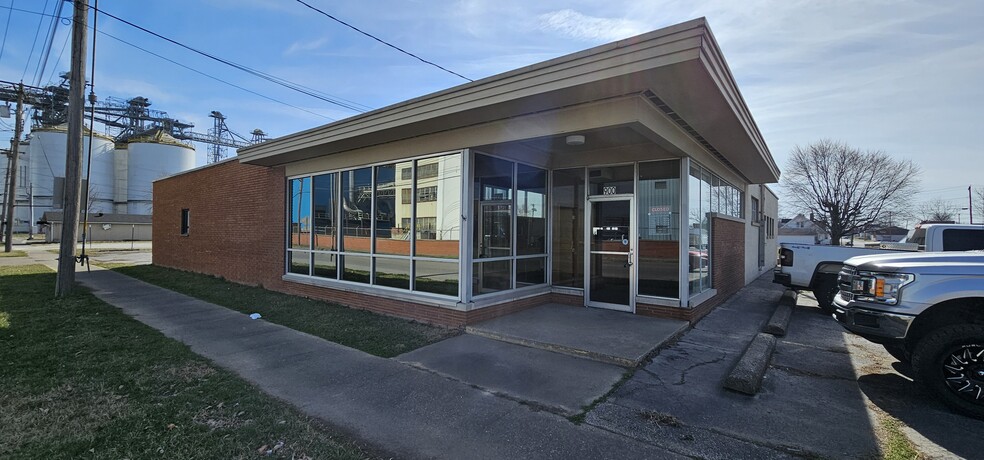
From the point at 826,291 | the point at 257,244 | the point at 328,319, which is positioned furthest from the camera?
the point at 257,244

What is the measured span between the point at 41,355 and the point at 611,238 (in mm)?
8540

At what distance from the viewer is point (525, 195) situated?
327 inches

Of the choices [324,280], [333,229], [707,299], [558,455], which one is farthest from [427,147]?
[707,299]

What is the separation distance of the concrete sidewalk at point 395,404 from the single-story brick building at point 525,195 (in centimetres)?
209

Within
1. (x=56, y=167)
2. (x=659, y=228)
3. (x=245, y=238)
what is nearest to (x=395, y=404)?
(x=659, y=228)

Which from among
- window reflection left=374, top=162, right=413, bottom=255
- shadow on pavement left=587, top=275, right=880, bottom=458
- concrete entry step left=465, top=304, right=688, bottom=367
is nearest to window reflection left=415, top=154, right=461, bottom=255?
window reflection left=374, top=162, right=413, bottom=255

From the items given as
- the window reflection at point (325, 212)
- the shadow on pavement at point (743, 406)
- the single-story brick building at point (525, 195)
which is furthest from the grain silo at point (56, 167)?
the shadow on pavement at point (743, 406)

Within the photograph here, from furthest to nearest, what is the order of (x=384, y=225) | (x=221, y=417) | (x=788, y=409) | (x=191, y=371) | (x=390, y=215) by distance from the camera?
(x=384, y=225), (x=390, y=215), (x=191, y=371), (x=788, y=409), (x=221, y=417)

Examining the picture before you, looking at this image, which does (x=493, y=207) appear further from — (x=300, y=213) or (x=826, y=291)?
(x=826, y=291)

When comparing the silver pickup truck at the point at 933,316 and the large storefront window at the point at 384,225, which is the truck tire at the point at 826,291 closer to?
the silver pickup truck at the point at 933,316

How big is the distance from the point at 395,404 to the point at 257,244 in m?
9.26

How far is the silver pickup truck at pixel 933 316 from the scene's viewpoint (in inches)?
152

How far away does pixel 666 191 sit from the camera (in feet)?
24.9

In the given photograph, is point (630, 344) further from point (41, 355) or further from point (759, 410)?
point (41, 355)
